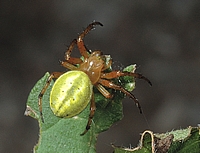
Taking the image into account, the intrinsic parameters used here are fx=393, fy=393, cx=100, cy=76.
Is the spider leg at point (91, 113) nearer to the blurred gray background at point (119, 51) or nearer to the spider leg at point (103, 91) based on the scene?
the spider leg at point (103, 91)

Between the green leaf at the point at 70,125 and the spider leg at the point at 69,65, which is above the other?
the spider leg at the point at 69,65

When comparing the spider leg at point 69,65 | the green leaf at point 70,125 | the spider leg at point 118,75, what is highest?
the spider leg at point 69,65

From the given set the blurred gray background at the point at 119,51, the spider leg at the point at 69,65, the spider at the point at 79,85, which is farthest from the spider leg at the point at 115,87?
the blurred gray background at the point at 119,51

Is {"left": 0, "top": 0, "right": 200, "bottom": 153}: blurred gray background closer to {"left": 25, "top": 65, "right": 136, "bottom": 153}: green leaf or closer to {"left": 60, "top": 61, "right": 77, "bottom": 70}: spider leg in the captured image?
{"left": 60, "top": 61, "right": 77, "bottom": 70}: spider leg

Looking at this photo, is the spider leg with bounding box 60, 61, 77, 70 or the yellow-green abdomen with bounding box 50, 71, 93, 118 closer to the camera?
the yellow-green abdomen with bounding box 50, 71, 93, 118

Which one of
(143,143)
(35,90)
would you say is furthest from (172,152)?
(35,90)

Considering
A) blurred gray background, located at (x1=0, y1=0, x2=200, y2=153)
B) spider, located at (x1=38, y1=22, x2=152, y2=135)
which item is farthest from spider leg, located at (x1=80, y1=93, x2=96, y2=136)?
blurred gray background, located at (x1=0, y1=0, x2=200, y2=153)
